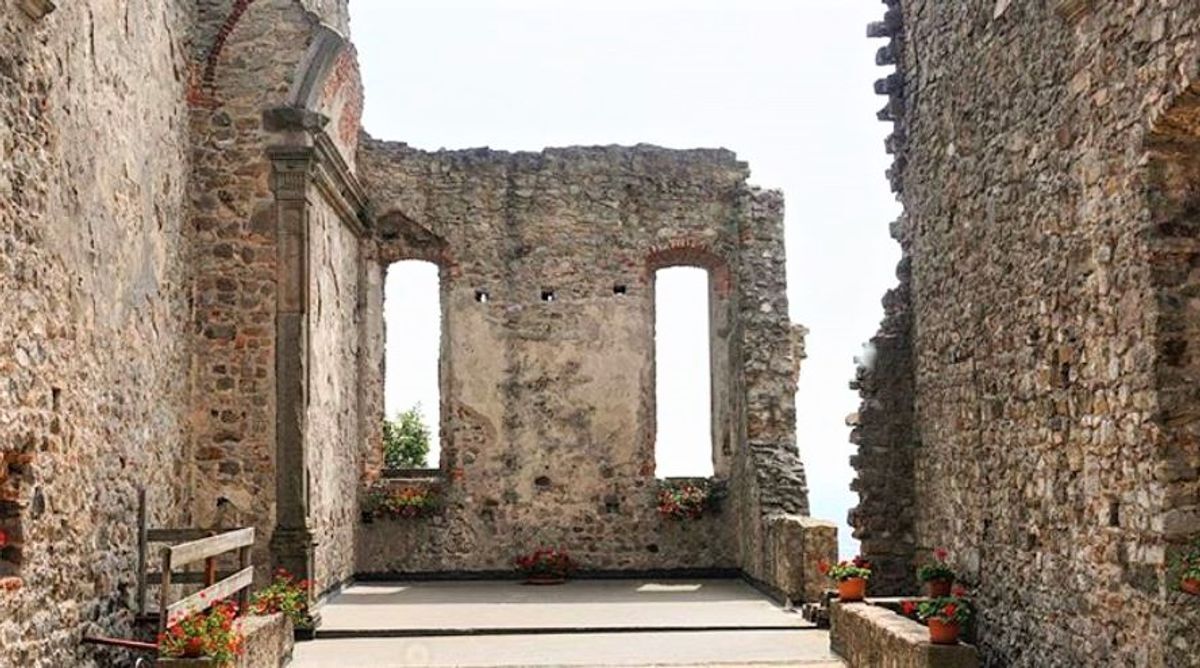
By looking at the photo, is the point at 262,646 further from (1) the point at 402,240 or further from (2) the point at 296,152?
(1) the point at 402,240

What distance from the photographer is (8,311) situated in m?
7.58

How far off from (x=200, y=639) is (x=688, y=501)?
31.5 ft

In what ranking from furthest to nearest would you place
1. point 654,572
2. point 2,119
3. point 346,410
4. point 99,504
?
point 654,572 → point 346,410 → point 99,504 → point 2,119

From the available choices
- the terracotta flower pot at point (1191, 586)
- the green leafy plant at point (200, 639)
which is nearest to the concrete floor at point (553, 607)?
the green leafy plant at point (200, 639)

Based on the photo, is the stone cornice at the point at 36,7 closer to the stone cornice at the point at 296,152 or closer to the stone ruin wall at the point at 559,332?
the stone cornice at the point at 296,152

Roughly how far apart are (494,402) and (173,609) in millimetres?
9233

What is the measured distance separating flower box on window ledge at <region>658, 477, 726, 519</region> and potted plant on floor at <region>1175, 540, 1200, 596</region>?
1104cm

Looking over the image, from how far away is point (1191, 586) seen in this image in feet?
20.1

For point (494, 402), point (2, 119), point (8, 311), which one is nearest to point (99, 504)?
point (8, 311)

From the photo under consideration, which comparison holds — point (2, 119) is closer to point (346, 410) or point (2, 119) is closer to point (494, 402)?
point (346, 410)

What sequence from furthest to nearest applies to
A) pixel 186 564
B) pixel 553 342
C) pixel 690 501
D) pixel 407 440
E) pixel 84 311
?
pixel 407 440 → pixel 553 342 → pixel 690 501 → pixel 186 564 → pixel 84 311

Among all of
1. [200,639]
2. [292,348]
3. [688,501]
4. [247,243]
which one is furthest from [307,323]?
[688,501]

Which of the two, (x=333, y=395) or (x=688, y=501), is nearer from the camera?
(x=333, y=395)

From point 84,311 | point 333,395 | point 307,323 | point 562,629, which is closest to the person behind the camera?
point 84,311
